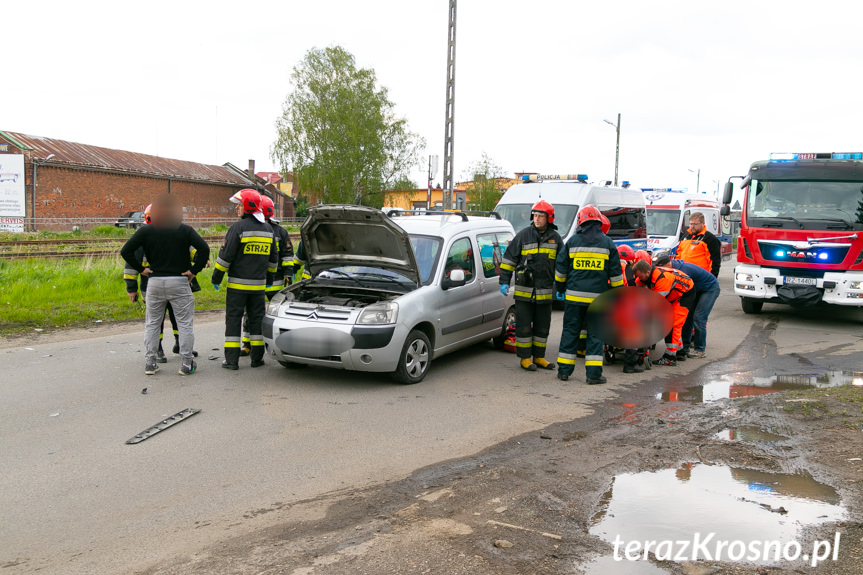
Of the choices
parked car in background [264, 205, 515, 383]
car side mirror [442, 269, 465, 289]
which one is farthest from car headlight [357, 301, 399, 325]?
car side mirror [442, 269, 465, 289]

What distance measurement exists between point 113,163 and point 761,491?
152ft

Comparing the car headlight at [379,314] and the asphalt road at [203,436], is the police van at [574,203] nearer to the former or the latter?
the asphalt road at [203,436]

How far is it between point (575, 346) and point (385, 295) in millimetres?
2233

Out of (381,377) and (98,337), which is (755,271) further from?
(98,337)

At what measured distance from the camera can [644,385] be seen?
7801mm

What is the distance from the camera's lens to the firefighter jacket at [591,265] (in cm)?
758

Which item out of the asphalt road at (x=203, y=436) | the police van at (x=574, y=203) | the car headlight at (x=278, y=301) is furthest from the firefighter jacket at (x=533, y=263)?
the police van at (x=574, y=203)

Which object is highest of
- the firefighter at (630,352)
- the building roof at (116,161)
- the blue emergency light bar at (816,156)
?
the building roof at (116,161)

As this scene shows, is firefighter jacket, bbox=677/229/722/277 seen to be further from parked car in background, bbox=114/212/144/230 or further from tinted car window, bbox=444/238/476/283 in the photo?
parked car in background, bbox=114/212/144/230

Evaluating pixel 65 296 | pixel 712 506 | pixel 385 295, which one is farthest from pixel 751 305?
pixel 65 296

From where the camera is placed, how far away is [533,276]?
8.10 meters

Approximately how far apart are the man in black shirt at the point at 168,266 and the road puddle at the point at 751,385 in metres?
5.26

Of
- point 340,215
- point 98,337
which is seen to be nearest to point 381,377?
point 340,215

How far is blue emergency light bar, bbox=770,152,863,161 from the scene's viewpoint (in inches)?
499
